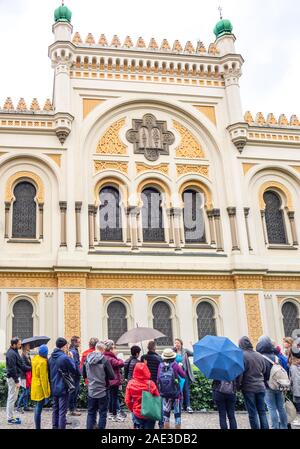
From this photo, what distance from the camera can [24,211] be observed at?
19469mm

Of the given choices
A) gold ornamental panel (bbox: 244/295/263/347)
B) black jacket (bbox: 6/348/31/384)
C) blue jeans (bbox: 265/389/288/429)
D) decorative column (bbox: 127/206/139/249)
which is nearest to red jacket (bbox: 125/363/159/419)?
blue jeans (bbox: 265/389/288/429)

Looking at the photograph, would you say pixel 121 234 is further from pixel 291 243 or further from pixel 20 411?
pixel 20 411

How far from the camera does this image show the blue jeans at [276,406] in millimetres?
8750

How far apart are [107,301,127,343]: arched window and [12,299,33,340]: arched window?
115 inches

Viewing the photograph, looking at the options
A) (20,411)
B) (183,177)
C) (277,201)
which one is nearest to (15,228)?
(183,177)

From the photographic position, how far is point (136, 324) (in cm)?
1841

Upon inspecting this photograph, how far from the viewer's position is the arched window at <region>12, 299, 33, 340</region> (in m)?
17.8

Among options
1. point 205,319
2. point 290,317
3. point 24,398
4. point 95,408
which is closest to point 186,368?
point 95,408

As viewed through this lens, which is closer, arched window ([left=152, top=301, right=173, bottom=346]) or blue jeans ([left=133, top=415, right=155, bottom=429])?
blue jeans ([left=133, top=415, right=155, bottom=429])

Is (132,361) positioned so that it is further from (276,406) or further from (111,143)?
(111,143)

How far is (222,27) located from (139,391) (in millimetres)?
20797

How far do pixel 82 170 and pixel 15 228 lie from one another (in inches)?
141

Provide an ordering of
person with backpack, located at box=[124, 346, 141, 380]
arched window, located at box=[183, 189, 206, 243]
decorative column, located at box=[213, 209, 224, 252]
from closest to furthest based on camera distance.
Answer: person with backpack, located at box=[124, 346, 141, 380]
decorative column, located at box=[213, 209, 224, 252]
arched window, located at box=[183, 189, 206, 243]

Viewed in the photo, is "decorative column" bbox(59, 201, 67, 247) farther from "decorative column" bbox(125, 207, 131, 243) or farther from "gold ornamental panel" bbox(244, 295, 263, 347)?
"gold ornamental panel" bbox(244, 295, 263, 347)
